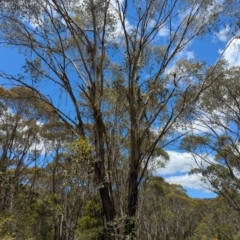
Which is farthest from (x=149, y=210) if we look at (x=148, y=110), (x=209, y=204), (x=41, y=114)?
(x=148, y=110)

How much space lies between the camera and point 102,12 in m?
8.12

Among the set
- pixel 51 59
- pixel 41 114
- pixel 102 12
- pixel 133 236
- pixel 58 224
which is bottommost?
pixel 133 236

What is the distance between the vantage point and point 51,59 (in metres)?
8.28

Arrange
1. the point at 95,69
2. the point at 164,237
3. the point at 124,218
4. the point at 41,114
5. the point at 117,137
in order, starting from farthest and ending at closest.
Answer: the point at 164,237 → the point at 41,114 → the point at 117,137 → the point at 95,69 → the point at 124,218

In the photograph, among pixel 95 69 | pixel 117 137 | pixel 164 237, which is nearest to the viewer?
pixel 95 69

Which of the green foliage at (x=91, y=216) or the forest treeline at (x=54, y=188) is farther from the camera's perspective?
the green foliage at (x=91, y=216)

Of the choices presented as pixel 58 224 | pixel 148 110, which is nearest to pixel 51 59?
pixel 148 110

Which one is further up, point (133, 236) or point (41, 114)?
point (41, 114)

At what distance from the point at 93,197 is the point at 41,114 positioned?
179 inches

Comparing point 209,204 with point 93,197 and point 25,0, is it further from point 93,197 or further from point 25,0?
point 25,0

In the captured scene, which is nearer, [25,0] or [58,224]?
[25,0]

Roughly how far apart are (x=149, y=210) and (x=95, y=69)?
73.3 ft

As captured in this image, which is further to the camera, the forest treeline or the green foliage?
the green foliage

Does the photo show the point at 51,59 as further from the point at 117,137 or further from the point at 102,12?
the point at 117,137
